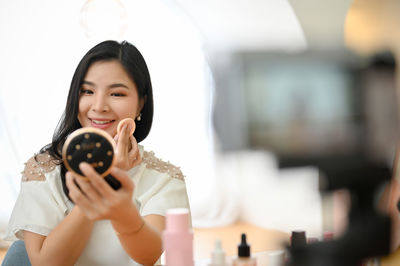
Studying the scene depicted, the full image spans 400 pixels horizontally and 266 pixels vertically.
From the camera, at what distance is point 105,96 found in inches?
41.8

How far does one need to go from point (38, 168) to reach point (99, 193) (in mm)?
459

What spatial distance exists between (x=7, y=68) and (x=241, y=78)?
8.35 ft

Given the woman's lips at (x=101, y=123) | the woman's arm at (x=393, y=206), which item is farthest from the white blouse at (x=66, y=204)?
the woman's arm at (x=393, y=206)

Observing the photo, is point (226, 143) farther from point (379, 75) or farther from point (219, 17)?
point (219, 17)

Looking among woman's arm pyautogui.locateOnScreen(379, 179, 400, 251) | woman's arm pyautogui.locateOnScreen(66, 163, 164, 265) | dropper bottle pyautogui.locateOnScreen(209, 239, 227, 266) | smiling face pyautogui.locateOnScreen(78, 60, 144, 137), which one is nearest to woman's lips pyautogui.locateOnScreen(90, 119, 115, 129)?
smiling face pyautogui.locateOnScreen(78, 60, 144, 137)

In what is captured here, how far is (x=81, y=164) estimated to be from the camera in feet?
2.08

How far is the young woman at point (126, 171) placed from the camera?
916mm

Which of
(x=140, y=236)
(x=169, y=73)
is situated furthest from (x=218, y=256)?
(x=169, y=73)

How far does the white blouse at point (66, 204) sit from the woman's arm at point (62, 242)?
37 millimetres

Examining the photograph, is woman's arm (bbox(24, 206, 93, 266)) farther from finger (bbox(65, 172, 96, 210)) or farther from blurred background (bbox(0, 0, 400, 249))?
blurred background (bbox(0, 0, 400, 249))

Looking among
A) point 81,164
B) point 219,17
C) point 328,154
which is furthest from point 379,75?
point 219,17

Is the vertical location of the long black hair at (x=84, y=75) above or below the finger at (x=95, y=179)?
above

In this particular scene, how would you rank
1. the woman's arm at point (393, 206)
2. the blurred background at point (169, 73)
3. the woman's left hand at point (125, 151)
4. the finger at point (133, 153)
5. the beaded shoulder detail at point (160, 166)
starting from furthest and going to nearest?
the blurred background at point (169, 73) → the beaded shoulder detail at point (160, 166) → the finger at point (133, 153) → the woman's left hand at point (125, 151) → the woman's arm at point (393, 206)

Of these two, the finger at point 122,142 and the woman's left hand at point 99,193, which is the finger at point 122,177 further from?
the finger at point 122,142
